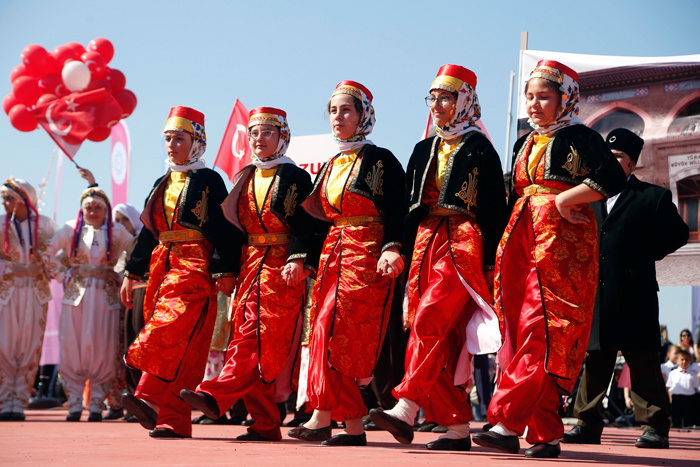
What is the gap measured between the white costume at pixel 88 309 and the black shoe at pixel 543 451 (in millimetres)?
4858

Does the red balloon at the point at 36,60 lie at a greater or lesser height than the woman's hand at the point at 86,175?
greater

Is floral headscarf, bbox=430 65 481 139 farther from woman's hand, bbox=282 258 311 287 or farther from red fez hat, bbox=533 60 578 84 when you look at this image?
woman's hand, bbox=282 258 311 287

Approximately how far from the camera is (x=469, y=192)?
14.6ft

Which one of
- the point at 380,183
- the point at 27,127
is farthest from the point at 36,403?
the point at 380,183

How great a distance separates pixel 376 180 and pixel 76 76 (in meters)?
7.98

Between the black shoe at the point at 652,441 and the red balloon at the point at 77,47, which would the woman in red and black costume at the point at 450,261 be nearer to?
the black shoe at the point at 652,441

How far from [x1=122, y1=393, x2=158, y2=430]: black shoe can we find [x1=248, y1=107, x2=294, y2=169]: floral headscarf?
1.68m

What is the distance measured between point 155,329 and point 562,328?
2601 millimetres

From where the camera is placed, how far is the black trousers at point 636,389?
5.26m

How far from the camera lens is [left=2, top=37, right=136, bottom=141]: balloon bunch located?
11680mm

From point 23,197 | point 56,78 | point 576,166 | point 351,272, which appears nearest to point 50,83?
point 56,78

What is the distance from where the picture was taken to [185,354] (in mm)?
5320

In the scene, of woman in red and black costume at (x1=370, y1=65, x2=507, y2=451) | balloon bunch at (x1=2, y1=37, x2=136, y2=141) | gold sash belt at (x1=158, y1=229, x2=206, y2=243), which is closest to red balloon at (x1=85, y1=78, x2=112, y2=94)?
balloon bunch at (x1=2, y1=37, x2=136, y2=141)

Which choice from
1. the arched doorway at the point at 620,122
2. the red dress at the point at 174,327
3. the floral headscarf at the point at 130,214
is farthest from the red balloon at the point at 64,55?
the arched doorway at the point at 620,122
